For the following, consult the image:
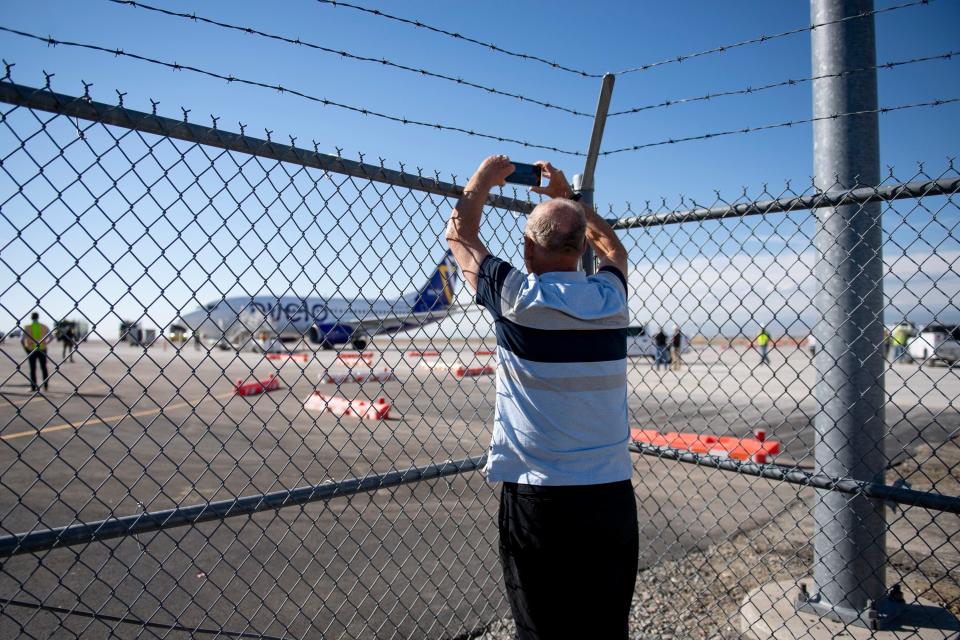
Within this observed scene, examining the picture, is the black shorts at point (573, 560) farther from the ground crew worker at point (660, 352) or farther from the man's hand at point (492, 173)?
the ground crew worker at point (660, 352)

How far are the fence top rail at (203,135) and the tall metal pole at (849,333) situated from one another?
2394mm

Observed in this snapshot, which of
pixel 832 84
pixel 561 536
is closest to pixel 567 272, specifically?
pixel 561 536

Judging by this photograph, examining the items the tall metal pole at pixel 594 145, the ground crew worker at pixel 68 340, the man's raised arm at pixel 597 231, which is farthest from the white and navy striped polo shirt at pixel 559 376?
the ground crew worker at pixel 68 340

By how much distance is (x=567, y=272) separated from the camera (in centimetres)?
237

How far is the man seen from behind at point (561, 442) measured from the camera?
2254mm

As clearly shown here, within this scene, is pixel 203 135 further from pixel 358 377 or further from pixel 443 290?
pixel 358 377

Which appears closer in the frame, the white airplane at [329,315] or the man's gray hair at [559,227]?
the man's gray hair at [559,227]

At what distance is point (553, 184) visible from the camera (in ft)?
10.3

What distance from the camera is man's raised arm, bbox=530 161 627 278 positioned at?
2809 mm

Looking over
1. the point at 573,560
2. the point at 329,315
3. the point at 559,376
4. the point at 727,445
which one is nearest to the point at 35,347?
the point at 559,376

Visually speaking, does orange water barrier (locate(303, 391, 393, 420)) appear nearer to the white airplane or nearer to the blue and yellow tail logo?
the white airplane

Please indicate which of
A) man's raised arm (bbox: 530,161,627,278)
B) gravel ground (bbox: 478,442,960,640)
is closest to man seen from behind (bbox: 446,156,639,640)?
man's raised arm (bbox: 530,161,627,278)

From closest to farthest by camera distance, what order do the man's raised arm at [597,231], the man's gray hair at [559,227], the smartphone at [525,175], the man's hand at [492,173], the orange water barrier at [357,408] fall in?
the man's gray hair at [559,227] → the man's hand at [492,173] → the man's raised arm at [597,231] → the smartphone at [525,175] → the orange water barrier at [357,408]

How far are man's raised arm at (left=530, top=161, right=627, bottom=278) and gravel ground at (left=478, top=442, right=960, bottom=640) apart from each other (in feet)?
7.67
